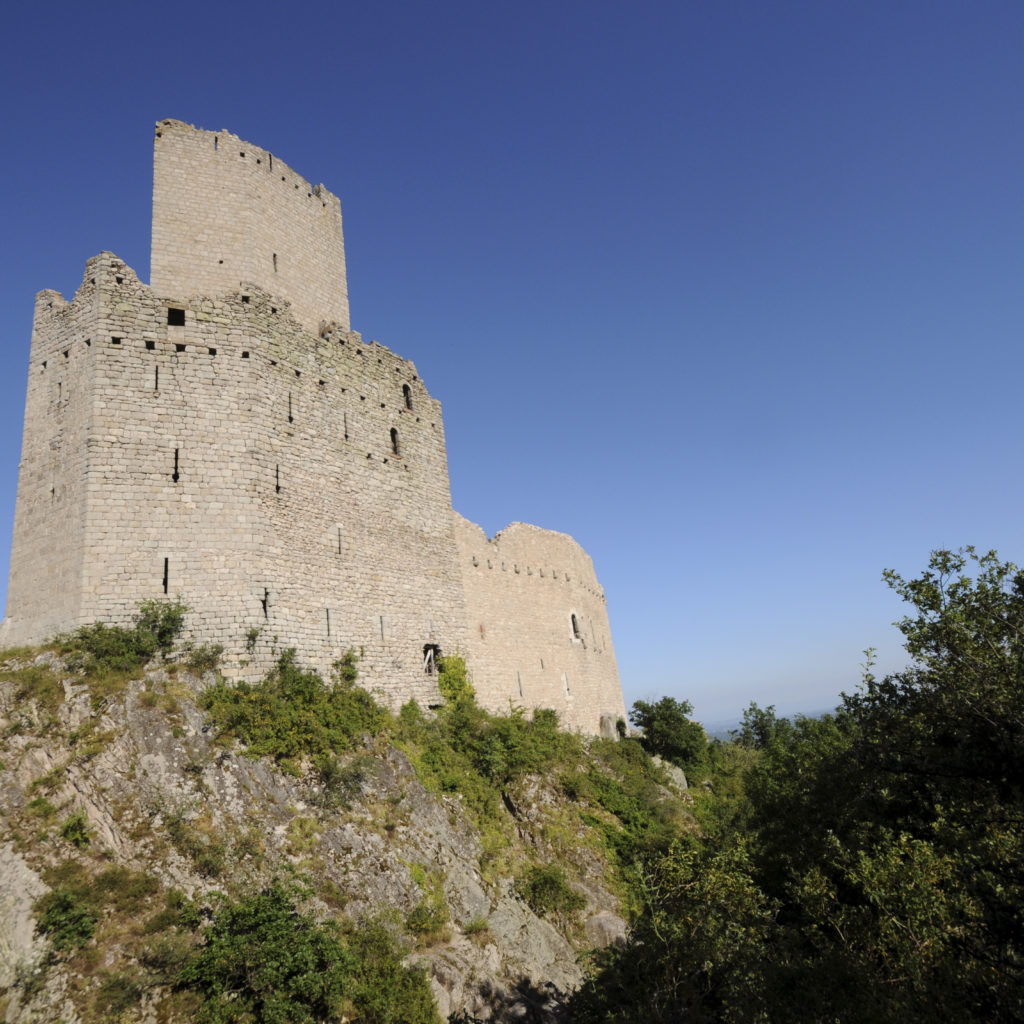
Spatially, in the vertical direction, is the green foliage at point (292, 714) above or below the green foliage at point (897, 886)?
above

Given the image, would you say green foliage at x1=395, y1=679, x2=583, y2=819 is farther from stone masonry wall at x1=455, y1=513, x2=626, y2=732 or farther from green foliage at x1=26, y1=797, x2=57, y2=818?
green foliage at x1=26, y1=797, x2=57, y2=818

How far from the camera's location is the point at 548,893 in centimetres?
1508

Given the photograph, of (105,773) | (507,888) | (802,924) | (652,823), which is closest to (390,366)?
(105,773)

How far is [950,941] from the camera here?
8.06m

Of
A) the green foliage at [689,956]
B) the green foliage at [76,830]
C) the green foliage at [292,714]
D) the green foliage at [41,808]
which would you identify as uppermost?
the green foliage at [292,714]

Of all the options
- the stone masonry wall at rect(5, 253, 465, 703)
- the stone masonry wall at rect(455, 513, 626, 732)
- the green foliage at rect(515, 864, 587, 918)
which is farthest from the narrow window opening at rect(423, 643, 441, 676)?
the green foliage at rect(515, 864, 587, 918)

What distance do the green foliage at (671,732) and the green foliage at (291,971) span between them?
81.5ft

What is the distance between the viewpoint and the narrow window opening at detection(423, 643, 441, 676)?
1922cm

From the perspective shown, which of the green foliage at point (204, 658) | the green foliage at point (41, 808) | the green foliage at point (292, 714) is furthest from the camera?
the green foliage at point (204, 658)

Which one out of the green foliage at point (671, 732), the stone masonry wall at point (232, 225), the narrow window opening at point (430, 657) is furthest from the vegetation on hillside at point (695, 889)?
the green foliage at point (671, 732)

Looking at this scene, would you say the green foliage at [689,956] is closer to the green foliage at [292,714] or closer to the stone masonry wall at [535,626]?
the green foliage at [292,714]

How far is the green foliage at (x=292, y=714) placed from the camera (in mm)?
13367

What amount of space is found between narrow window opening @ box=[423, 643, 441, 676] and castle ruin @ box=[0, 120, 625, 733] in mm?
66

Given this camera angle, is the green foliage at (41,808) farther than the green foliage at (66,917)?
Yes
